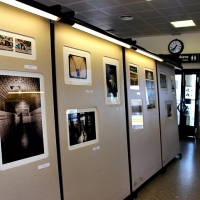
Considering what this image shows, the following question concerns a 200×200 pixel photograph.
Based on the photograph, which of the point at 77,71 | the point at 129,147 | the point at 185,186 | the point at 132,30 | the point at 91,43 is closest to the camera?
the point at 77,71

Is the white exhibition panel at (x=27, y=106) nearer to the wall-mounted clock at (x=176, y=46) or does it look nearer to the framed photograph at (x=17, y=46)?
the framed photograph at (x=17, y=46)

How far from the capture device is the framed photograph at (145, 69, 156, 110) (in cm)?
400

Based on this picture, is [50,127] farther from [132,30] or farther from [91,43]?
[132,30]

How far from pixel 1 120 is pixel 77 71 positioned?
96 centimetres

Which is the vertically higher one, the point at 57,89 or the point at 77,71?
the point at 77,71

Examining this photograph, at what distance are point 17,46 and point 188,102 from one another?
22.8 ft

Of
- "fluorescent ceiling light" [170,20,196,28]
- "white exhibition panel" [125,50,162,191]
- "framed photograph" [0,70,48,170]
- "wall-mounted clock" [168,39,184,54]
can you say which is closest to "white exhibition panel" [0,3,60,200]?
"framed photograph" [0,70,48,170]

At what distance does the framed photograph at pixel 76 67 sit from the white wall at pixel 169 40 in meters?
5.65

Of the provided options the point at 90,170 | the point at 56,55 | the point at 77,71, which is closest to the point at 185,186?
the point at 90,170

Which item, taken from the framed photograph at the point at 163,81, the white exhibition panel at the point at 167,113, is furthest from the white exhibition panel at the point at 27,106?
the framed photograph at the point at 163,81

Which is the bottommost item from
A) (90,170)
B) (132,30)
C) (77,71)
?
(90,170)

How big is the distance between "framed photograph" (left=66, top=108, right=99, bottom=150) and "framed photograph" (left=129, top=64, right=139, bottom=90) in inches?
40.7

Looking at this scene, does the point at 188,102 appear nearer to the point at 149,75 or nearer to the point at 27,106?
the point at 149,75

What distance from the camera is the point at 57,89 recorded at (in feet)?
7.00
